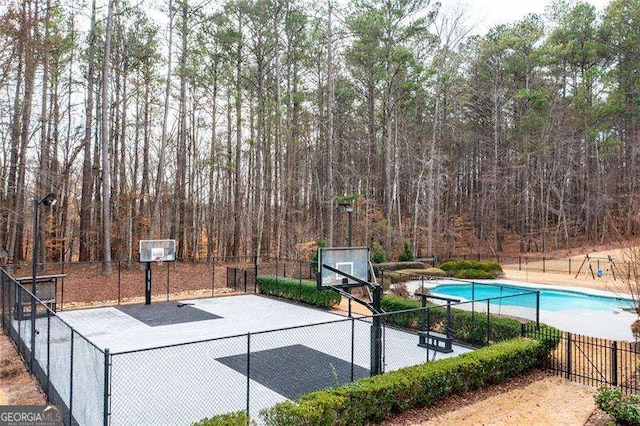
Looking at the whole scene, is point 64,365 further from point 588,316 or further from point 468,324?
point 588,316

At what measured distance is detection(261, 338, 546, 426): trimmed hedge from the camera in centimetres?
548

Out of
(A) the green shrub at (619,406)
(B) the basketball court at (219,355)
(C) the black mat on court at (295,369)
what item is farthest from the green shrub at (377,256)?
(A) the green shrub at (619,406)

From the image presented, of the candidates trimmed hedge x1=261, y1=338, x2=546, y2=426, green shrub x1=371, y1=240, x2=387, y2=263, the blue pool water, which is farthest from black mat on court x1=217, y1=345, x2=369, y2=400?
green shrub x1=371, y1=240, x2=387, y2=263

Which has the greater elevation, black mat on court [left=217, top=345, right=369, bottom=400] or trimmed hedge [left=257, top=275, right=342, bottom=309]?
trimmed hedge [left=257, top=275, right=342, bottom=309]

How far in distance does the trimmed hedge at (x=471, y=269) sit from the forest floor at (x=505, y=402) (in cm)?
1379

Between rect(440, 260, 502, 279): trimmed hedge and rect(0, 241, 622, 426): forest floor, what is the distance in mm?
13791

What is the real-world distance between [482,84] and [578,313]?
22666mm

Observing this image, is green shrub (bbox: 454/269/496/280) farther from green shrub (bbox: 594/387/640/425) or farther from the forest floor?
green shrub (bbox: 594/387/640/425)

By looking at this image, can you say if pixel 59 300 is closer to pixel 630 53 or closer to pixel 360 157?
pixel 360 157

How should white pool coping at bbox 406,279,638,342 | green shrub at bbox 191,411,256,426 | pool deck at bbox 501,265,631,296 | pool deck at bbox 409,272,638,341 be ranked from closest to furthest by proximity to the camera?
1. green shrub at bbox 191,411,256,426
2. white pool coping at bbox 406,279,638,342
3. pool deck at bbox 409,272,638,341
4. pool deck at bbox 501,265,631,296

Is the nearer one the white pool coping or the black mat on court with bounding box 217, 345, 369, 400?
the black mat on court with bounding box 217, 345, 369, 400

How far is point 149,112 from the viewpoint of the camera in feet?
84.7

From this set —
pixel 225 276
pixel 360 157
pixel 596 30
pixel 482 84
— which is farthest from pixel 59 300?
pixel 596 30

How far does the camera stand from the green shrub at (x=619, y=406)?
5977 millimetres
